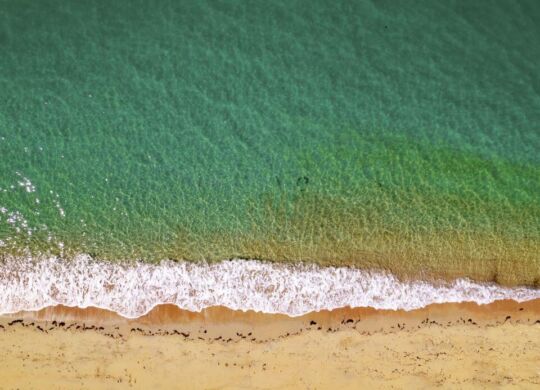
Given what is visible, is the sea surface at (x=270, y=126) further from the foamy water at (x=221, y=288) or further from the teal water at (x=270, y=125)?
the foamy water at (x=221, y=288)

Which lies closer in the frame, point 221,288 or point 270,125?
point 221,288

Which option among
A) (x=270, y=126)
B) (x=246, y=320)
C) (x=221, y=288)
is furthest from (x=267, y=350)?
(x=270, y=126)

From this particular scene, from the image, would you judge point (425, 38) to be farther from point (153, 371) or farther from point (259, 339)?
point (153, 371)

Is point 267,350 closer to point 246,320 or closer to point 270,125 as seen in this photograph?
point 246,320

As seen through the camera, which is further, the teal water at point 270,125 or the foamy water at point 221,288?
the teal water at point 270,125

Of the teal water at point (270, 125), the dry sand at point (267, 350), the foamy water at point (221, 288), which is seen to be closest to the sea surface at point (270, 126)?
the teal water at point (270, 125)

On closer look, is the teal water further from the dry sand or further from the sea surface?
the dry sand
